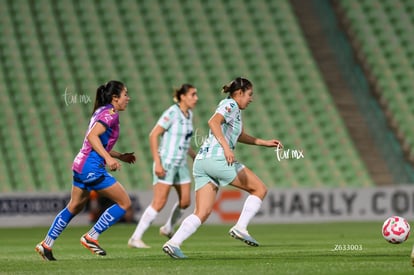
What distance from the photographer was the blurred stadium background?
72.4 feet

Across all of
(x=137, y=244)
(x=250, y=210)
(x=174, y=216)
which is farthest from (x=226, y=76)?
(x=250, y=210)

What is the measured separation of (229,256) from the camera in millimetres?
10297

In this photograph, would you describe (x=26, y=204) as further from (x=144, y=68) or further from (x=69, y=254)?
(x=69, y=254)

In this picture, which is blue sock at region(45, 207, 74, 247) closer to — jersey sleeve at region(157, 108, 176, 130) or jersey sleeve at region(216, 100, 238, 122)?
jersey sleeve at region(216, 100, 238, 122)

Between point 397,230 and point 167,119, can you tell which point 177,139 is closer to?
point 167,119

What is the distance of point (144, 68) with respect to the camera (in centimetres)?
2408

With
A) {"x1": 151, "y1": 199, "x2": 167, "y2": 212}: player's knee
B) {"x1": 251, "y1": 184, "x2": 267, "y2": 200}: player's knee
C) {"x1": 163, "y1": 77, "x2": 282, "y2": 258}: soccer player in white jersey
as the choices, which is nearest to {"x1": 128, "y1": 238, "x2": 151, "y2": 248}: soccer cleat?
{"x1": 151, "y1": 199, "x2": 167, "y2": 212}: player's knee

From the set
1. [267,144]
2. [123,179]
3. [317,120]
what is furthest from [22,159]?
[267,144]

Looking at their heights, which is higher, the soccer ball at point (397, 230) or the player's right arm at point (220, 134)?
the player's right arm at point (220, 134)

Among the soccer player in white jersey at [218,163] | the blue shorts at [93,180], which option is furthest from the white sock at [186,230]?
the blue shorts at [93,180]

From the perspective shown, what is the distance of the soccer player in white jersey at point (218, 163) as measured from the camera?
9586mm

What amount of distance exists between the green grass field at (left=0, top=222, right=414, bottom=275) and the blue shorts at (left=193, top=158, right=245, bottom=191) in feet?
2.61

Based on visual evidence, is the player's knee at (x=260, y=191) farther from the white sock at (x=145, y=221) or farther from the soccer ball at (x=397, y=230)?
the white sock at (x=145, y=221)

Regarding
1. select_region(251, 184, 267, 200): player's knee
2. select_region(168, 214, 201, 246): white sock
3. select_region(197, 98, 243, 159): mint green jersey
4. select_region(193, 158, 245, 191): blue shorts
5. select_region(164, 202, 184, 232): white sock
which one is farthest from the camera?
select_region(164, 202, 184, 232): white sock
